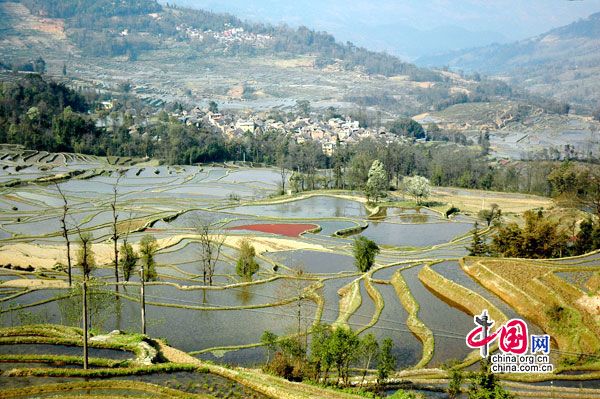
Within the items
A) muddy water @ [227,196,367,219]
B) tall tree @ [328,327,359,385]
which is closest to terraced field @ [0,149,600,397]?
muddy water @ [227,196,367,219]

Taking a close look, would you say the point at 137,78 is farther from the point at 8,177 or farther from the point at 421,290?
the point at 421,290

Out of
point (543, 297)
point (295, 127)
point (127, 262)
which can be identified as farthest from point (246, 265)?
point (295, 127)

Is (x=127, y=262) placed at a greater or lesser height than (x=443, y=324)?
greater

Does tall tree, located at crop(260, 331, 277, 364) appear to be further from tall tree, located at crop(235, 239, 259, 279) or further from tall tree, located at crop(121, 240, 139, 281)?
tall tree, located at crop(121, 240, 139, 281)

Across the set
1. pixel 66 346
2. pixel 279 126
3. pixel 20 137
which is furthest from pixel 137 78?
pixel 66 346

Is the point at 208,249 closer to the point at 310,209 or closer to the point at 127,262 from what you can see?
the point at 127,262

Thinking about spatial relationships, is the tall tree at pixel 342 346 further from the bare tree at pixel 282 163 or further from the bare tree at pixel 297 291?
the bare tree at pixel 282 163
